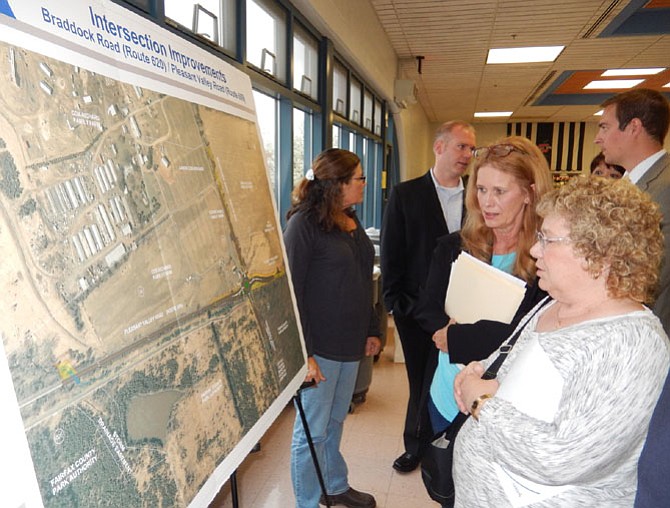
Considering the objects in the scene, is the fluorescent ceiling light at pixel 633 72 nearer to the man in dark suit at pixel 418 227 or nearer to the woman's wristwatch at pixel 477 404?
the man in dark suit at pixel 418 227

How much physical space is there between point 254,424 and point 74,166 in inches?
29.7

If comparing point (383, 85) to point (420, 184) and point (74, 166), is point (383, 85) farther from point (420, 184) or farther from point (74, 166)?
point (74, 166)

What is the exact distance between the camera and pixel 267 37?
3062 millimetres

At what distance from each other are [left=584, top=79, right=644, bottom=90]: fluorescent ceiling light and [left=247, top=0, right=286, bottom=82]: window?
7393 mm

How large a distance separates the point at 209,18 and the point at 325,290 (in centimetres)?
146

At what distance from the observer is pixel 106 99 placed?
2.63 feet

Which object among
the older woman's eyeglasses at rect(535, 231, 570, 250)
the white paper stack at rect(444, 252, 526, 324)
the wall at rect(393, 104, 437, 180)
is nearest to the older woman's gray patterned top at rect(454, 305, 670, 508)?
the older woman's eyeglasses at rect(535, 231, 570, 250)

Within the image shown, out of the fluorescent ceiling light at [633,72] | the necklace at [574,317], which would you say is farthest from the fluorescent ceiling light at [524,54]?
the necklace at [574,317]

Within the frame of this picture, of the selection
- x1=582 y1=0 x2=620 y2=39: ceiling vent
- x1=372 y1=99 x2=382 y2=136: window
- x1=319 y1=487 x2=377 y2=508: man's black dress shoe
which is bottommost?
x1=319 y1=487 x2=377 y2=508: man's black dress shoe

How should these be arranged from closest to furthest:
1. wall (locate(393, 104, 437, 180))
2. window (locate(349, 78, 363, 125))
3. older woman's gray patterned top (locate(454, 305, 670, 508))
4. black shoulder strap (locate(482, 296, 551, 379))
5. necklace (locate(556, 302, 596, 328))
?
older woman's gray patterned top (locate(454, 305, 670, 508))
necklace (locate(556, 302, 596, 328))
black shoulder strap (locate(482, 296, 551, 379))
window (locate(349, 78, 363, 125))
wall (locate(393, 104, 437, 180))

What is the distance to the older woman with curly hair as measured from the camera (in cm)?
89

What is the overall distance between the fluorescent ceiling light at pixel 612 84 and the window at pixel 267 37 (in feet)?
24.3

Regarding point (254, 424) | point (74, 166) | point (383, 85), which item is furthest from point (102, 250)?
point (383, 85)

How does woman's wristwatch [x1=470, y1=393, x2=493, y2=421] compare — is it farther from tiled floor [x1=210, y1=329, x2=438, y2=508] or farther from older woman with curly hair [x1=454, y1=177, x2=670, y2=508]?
tiled floor [x1=210, y1=329, x2=438, y2=508]
